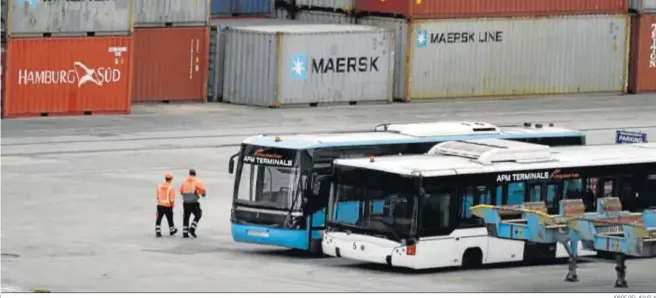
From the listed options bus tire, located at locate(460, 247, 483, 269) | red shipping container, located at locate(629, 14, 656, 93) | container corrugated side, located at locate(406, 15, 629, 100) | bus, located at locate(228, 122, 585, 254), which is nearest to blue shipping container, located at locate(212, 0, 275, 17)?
container corrugated side, located at locate(406, 15, 629, 100)

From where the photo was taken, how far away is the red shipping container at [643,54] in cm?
7569

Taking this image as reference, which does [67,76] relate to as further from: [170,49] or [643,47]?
[643,47]

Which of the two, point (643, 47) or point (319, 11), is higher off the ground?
point (319, 11)

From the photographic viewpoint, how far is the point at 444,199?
3591 centimetres

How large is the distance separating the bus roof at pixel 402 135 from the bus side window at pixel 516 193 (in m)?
2.99

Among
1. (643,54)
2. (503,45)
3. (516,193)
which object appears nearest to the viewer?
(516,193)

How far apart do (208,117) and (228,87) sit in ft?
14.7

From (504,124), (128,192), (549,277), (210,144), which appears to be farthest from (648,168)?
(504,124)

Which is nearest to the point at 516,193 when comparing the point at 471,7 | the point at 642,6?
the point at 471,7

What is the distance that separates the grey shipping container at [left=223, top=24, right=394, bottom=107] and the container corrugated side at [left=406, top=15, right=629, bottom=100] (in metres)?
1.92

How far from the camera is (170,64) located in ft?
222

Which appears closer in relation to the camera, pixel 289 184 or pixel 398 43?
pixel 289 184

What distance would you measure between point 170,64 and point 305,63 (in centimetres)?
480

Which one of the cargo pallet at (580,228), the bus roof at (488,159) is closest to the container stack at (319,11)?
the bus roof at (488,159)
